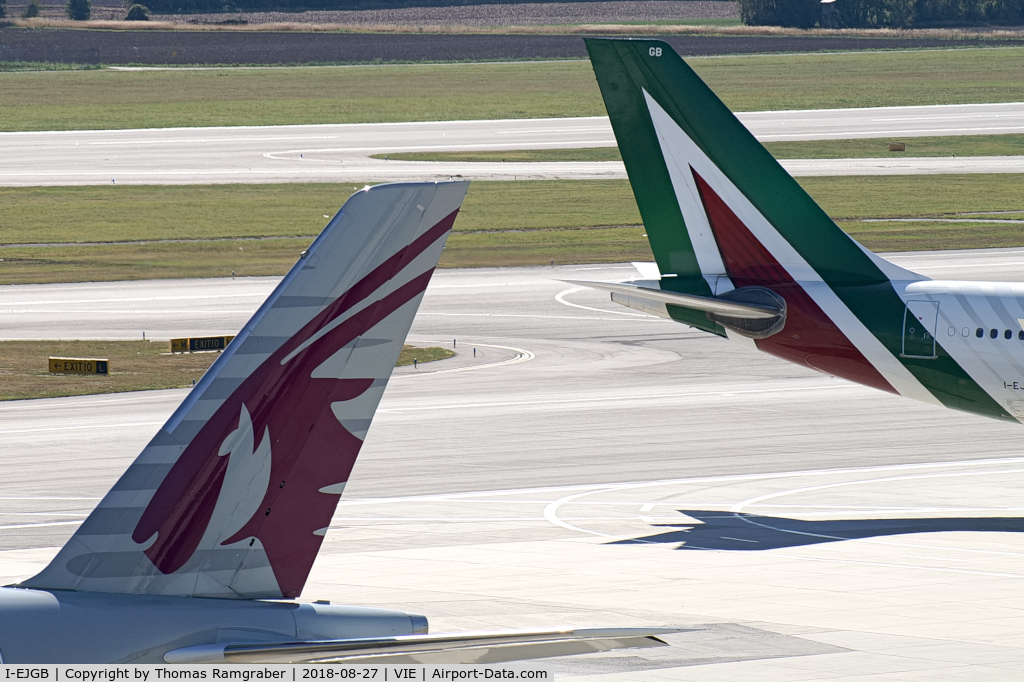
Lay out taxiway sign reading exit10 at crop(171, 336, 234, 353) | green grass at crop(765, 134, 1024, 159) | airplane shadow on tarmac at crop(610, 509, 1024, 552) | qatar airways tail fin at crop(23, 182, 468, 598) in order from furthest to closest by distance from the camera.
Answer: green grass at crop(765, 134, 1024, 159) → taxiway sign reading exit10 at crop(171, 336, 234, 353) → airplane shadow on tarmac at crop(610, 509, 1024, 552) → qatar airways tail fin at crop(23, 182, 468, 598)

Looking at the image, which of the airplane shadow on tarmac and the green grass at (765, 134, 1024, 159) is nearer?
the airplane shadow on tarmac

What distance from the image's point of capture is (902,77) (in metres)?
168

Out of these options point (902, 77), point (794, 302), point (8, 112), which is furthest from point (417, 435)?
point (902, 77)

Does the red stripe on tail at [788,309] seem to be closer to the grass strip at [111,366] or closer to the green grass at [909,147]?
the grass strip at [111,366]

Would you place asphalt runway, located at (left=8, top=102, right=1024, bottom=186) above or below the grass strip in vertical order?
above

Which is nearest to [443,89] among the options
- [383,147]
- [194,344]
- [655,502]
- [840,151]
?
[383,147]

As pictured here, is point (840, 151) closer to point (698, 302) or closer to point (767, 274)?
point (767, 274)

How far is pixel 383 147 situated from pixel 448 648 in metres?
111

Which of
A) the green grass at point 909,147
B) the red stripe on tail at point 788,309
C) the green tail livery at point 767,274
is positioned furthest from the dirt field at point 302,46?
the red stripe on tail at point 788,309

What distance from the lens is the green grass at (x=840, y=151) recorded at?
4407 inches

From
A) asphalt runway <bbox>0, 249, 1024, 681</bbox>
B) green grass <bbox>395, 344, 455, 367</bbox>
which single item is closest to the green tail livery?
asphalt runway <bbox>0, 249, 1024, 681</bbox>

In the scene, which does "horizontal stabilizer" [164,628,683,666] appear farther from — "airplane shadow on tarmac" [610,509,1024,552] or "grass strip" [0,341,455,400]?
"grass strip" [0,341,455,400]

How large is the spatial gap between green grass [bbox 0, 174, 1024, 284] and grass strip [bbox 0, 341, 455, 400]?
55.9 ft

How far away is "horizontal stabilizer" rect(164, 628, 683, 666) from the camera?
963 cm
